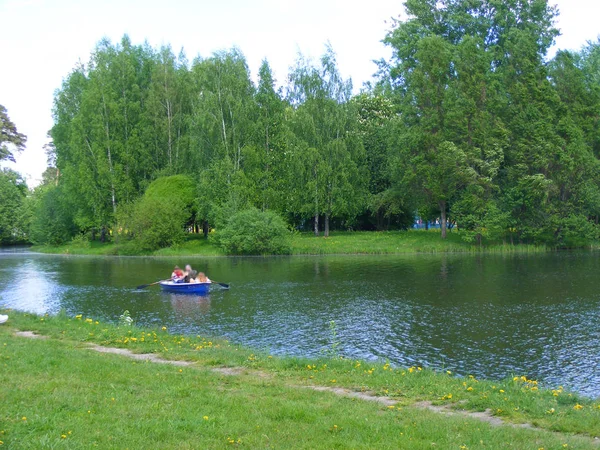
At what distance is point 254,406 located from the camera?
368 inches

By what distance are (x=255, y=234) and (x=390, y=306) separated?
29407 millimetres

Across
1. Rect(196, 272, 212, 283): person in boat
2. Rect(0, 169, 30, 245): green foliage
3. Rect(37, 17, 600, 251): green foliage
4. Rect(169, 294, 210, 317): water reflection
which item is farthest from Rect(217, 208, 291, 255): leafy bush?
Rect(0, 169, 30, 245): green foliage

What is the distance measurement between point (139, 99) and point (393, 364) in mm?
58262

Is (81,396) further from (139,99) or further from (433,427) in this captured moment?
(139,99)

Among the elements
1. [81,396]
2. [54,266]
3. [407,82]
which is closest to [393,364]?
[81,396]

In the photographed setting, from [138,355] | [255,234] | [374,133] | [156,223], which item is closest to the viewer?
[138,355]

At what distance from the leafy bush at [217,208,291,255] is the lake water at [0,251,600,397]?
23.4ft

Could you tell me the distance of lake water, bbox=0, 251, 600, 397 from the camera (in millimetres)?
17641

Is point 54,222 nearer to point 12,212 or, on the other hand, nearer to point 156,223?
point 12,212

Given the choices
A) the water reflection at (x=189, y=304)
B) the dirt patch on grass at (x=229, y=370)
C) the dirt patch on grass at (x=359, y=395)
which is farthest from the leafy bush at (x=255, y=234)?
the dirt patch on grass at (x=359, y=395)

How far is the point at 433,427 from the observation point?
8.35 meters

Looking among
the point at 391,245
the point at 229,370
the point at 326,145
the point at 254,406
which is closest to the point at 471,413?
the point at 254,406

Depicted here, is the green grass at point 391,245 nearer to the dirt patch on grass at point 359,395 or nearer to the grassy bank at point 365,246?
the grassy bank at point 365,246

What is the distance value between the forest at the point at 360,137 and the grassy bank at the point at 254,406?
1655 inches
